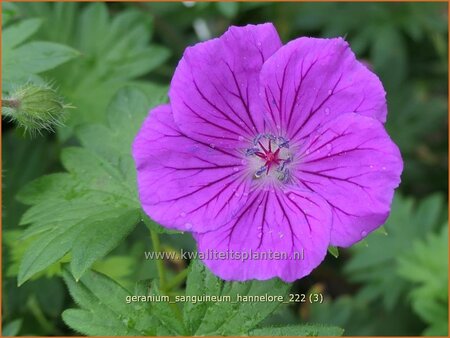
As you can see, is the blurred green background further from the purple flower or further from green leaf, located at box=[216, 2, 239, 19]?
the purple flower

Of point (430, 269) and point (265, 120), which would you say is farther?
point (430, 269)

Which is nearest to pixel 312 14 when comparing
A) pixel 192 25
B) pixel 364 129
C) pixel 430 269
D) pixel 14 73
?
pixel 192 25

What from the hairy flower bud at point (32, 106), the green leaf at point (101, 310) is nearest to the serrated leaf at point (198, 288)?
the green leaf at point (101, 310)

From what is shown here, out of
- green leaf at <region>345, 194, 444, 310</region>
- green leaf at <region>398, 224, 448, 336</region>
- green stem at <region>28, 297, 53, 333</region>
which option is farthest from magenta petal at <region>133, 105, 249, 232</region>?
green leaf at <region>345, 194, 444, 310</region>

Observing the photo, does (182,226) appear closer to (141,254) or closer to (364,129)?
(364,129)

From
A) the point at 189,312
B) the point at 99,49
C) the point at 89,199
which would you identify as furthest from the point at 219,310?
the point at 99,49

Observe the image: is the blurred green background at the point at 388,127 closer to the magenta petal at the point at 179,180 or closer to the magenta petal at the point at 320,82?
the magenta petal at the point at 320,82
